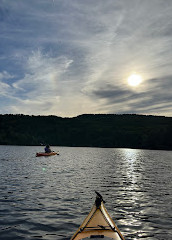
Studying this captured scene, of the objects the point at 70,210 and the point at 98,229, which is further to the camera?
the point at 70,210

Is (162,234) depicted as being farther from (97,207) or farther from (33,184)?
(33,184)

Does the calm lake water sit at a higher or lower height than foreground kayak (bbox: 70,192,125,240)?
lower

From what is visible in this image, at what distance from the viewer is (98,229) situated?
30.8ft

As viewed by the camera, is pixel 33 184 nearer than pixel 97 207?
No

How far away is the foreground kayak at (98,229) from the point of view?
8781 mm

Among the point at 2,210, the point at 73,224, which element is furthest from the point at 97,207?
the point at 2,210

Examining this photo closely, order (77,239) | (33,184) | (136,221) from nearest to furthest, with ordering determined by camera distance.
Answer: (77,239) → (136,221) → (33,184)

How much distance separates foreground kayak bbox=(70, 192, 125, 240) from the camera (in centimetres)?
878

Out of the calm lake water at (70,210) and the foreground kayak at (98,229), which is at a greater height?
the foreground kayak at (98,229)

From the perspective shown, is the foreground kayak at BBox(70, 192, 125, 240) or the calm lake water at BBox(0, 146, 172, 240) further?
the calm lake water at BBox(0, 146, 172, 240)

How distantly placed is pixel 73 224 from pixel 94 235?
3575 mm

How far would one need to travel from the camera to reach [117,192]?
20.8 m

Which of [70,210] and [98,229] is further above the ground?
[98,229]

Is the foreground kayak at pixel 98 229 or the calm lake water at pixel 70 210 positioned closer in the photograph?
the foreground kayak at pixel 98 229
